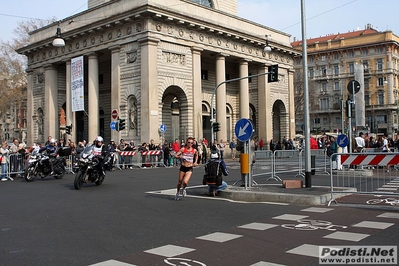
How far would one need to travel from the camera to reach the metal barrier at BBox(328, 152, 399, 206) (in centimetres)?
1102

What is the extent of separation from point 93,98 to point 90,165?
23.0 metres

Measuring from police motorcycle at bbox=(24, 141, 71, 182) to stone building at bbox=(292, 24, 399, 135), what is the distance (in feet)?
221

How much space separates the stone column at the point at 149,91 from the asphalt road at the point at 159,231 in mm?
19441

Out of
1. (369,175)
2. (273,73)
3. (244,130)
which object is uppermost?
(273,73)

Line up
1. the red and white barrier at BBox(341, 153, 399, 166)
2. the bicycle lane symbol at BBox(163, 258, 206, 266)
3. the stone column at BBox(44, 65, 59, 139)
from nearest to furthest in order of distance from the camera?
the bicycle lane symbol at BBox(163, 258, 206, 266), the red and white barrier at BBox(341, 153, 399, 166), the stone column at BBox(44, 65, 59, 139)

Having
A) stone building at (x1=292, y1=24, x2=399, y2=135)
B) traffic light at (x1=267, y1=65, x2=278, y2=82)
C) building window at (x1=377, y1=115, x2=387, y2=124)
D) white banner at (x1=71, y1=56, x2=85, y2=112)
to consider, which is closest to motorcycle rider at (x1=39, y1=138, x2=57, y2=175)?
traffic light at (x1=267, y1=65, x2=278, y2=82)

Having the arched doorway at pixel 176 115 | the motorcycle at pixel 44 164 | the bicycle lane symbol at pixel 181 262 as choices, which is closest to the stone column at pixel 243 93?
the arched doorway at pixel 176 115

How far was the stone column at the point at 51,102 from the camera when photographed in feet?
138

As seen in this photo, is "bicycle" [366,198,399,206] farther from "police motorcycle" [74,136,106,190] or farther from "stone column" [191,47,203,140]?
"stone column" [191,47,203,140]

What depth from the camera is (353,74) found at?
85625mm

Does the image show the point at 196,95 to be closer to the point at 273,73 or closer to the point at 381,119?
the point at 273,73

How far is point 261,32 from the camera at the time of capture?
43.7 meters

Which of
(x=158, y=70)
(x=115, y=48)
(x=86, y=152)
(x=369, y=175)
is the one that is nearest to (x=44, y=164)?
(x=86, y=152)

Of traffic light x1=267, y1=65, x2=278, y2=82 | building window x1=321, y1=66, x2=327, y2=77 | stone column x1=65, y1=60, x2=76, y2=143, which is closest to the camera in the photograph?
traffic light x1=267, y1=65, x2=278, y2=82
